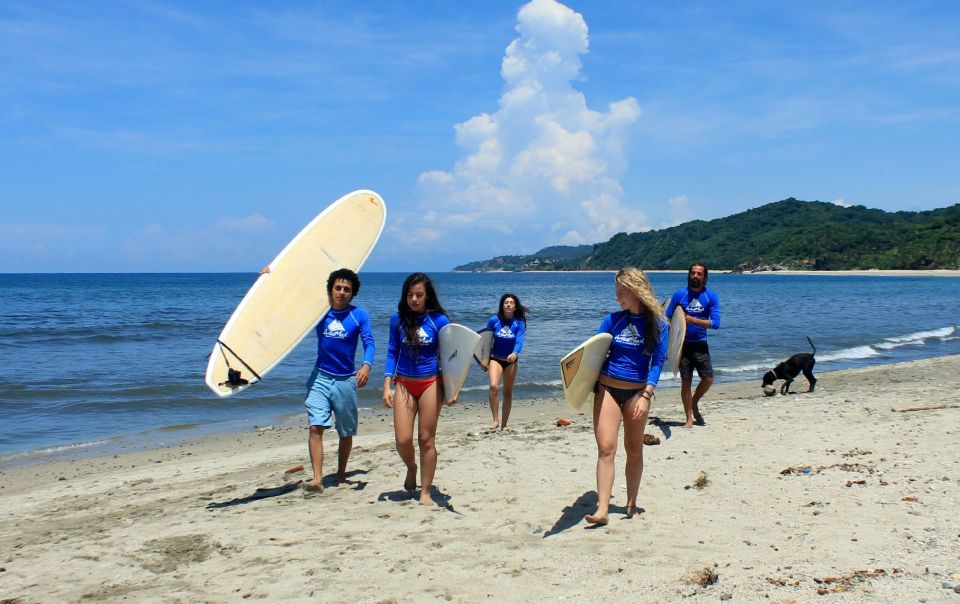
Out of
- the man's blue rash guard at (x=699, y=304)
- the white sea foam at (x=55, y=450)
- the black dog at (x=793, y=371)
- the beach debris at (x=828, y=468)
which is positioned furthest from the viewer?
the black dog at (x=793, y=371)

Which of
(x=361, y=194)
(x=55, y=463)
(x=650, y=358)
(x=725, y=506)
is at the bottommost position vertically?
(x=55, y=463)

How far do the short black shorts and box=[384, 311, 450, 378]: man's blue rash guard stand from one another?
12.4ft

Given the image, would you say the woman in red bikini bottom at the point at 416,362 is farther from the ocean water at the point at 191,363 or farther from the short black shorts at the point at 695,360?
the short black shorts at the point at 695,360

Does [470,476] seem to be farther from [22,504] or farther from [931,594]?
[22,504]

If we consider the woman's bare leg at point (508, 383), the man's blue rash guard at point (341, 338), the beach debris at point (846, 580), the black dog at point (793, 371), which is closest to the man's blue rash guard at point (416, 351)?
the man's blue rash guard at point (341, 338)

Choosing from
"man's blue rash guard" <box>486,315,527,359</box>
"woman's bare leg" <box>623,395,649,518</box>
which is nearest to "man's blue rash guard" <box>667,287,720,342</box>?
"man's blue rash guard" <box>486,315,527,359</box>

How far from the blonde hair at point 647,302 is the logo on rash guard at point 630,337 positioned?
0.05 metres

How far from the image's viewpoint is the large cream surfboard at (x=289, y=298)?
630cm

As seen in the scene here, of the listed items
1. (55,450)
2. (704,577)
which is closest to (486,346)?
(704,577)

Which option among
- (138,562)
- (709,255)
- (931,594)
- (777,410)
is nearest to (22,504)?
(138,562)

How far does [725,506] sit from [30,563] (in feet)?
15.8

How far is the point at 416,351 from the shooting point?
16.9 ft

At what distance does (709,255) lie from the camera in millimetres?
152250

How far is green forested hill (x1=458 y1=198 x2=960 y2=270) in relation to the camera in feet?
352
